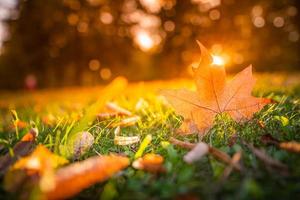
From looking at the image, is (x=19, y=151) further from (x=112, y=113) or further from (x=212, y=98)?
(x=112, y=113)

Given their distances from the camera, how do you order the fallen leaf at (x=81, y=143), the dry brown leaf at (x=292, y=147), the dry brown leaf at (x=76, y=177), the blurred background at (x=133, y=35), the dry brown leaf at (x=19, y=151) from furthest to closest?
the blurred background at (x=133, y=35), the fallen leaf at (x=81, y=143), the dry brown leaf at (x=19, y=151), the dry brown leaf at (x=292, y=147), the dry brown leaf at (x=76, y=177)

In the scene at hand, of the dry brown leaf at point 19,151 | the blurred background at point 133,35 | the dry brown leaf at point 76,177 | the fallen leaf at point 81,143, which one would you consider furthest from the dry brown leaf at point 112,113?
the blurred background at point 133,35

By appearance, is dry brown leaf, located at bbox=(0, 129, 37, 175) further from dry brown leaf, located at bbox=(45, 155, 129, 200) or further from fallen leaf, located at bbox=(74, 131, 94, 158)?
dry brown leaf, located at bbox=(45, 155, 129, 200)

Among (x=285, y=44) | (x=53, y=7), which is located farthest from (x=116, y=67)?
(x=285, y=44)

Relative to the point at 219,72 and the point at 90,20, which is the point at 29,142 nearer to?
the point at 219,72

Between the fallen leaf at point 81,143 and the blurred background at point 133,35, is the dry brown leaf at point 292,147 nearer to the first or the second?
the fallen leaf at point 81,143

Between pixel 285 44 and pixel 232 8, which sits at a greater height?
pixel 232 8

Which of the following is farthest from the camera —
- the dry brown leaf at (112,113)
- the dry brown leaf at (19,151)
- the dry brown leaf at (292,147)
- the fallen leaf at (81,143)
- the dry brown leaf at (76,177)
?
the dry brown leaf at (112,113)
